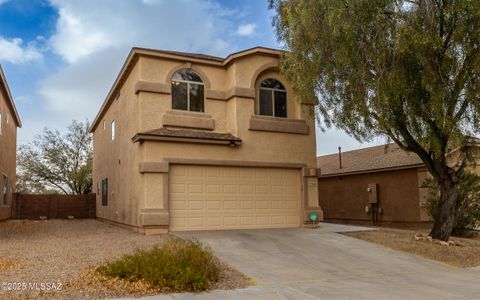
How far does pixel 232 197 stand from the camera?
1535 cm

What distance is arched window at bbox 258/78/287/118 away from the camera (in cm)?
1642

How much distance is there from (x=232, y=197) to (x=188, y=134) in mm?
2608

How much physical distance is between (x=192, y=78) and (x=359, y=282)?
31.2 feet

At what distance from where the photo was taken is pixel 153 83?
15.1 metres

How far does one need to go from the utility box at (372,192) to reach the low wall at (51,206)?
1595 cm

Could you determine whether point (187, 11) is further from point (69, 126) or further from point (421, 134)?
point (69, 126)

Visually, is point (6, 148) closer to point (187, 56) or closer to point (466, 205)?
point (187, 56)

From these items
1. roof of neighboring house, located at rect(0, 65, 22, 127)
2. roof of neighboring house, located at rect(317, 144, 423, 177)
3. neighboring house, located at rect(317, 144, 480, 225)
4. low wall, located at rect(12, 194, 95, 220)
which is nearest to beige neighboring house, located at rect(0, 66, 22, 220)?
roof of neighboring house, located at rect(0, 65, 22, 127)

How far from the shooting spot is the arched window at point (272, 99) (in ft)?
53.9

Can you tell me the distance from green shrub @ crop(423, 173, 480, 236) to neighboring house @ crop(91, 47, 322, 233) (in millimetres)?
4539

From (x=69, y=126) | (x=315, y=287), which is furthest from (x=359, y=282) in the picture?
(x=69, y=126)

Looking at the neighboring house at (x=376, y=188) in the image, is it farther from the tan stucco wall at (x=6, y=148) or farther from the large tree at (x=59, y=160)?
the large tree at (x=59, y=160)

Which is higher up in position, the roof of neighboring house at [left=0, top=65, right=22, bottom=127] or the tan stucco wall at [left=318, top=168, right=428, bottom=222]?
the roof of neighboring house at [left=0, top=65, right=22, bottom=127]

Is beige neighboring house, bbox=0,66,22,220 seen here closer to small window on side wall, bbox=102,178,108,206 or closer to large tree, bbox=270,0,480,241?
small window on side wall, bbox=102,178,108,206
